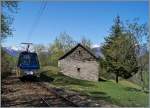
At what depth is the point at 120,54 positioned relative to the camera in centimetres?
4500

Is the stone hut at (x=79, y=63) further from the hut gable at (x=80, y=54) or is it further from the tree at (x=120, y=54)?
the tree at (x=120, y=54)

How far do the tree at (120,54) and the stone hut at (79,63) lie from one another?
3164 mm

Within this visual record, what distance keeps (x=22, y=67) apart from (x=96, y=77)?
2420 centimetres

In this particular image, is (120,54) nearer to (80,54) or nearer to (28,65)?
(80,54)

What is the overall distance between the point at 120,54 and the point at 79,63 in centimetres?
1244

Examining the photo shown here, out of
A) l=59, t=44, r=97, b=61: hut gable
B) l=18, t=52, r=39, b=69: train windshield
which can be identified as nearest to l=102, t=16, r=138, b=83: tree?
l=59, t=44, r=97, b=61: hut gable

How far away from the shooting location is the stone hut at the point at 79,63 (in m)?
55.8

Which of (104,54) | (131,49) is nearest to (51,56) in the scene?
(104,54)

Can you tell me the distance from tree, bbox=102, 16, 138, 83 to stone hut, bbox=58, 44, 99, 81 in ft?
10.4

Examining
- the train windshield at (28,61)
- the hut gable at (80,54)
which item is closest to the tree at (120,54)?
the hut gable at (80,54)

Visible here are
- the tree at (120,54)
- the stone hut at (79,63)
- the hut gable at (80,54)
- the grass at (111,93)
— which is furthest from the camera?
the hut gable at (80,54)

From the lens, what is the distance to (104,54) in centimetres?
6012

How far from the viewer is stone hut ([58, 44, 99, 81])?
5575cm

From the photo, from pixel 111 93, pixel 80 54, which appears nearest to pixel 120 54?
pixel 80 54
